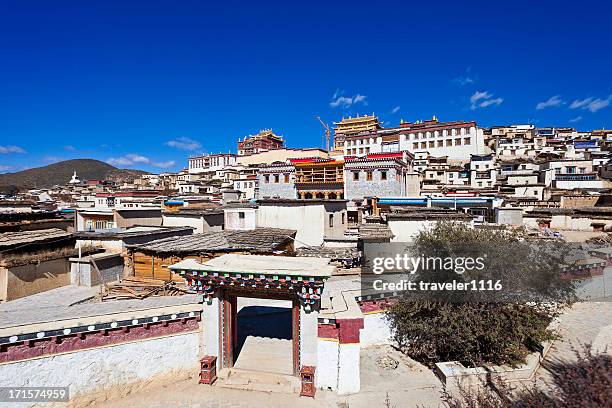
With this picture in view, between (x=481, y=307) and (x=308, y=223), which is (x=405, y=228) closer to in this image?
(x=308, y=223)

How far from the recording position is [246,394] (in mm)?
9000

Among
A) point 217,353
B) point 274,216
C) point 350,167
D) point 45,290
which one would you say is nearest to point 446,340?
point 217,353

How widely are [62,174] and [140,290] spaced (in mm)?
142154

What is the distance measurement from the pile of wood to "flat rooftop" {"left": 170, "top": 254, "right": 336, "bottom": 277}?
4852 mm

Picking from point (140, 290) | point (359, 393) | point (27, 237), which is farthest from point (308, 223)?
point (27, 237)

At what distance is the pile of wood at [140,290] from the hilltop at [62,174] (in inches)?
4300

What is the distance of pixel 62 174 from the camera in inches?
4978

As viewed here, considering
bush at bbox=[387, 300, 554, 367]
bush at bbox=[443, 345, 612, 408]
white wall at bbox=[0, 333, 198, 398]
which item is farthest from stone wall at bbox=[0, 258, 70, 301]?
bush at bbox=[443, 345, 612, 408]

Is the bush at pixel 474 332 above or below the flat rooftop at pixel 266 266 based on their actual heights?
below

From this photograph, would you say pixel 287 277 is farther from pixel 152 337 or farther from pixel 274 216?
pixel 274 216

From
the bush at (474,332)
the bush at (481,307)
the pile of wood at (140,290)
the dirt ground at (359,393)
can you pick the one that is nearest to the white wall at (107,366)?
the dirt ground at (359,393)

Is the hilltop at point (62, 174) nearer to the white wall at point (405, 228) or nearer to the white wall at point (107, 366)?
the white wall at point (405, 228)

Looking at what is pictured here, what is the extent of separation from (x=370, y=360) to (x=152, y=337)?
6667 mm

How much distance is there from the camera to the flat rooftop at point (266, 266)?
8.71m
